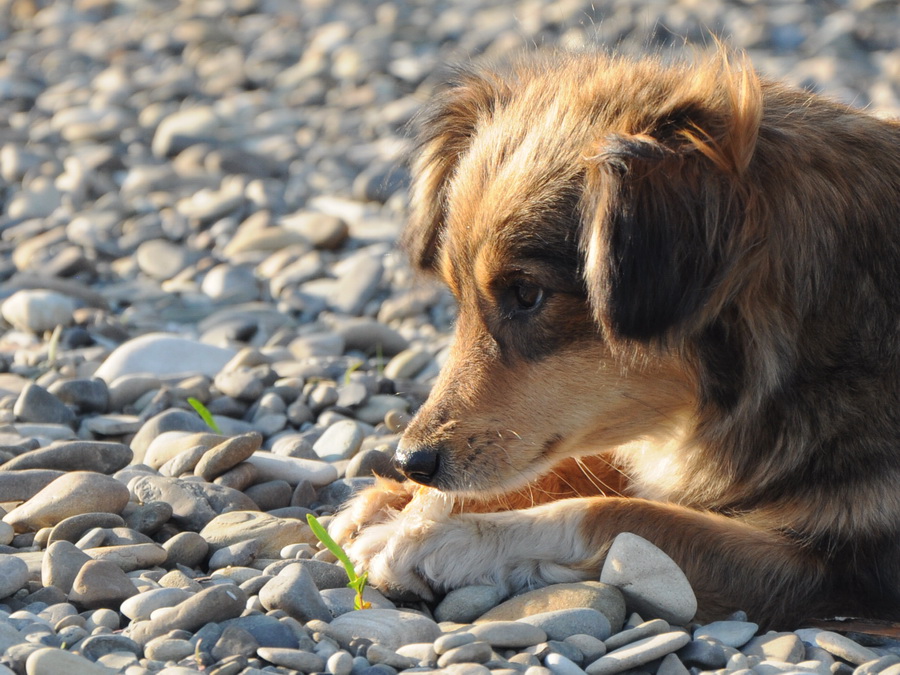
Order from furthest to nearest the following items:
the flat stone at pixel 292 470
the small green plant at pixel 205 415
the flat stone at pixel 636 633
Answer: the small green plant at pixel 205 415 → the flat stone at pixel 292 470 → the flat stone at pixel 636 633

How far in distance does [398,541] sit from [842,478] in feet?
4.02

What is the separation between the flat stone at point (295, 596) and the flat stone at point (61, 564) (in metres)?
0.50

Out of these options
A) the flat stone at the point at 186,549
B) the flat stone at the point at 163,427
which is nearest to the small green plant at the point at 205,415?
the flat stone at the point at 163,427

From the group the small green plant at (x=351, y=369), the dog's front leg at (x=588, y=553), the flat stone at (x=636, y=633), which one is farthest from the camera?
the small green plant at (x=351, y=369)

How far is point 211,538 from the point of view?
10.6ft

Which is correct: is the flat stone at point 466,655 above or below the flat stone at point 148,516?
below

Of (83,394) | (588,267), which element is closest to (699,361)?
(588,267)

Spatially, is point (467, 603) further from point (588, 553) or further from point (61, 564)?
point (61, 564)

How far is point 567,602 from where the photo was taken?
2.85m

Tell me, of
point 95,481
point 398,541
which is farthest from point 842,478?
point 95,481

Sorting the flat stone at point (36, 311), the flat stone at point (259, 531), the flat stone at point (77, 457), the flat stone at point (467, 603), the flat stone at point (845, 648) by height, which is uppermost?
the flat stone at point (36, 311)

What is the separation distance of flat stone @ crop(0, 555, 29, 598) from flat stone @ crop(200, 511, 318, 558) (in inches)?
21.5

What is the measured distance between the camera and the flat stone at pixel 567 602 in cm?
283

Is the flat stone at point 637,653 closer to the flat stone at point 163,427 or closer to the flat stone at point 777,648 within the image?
the flat stone at point 777,648
